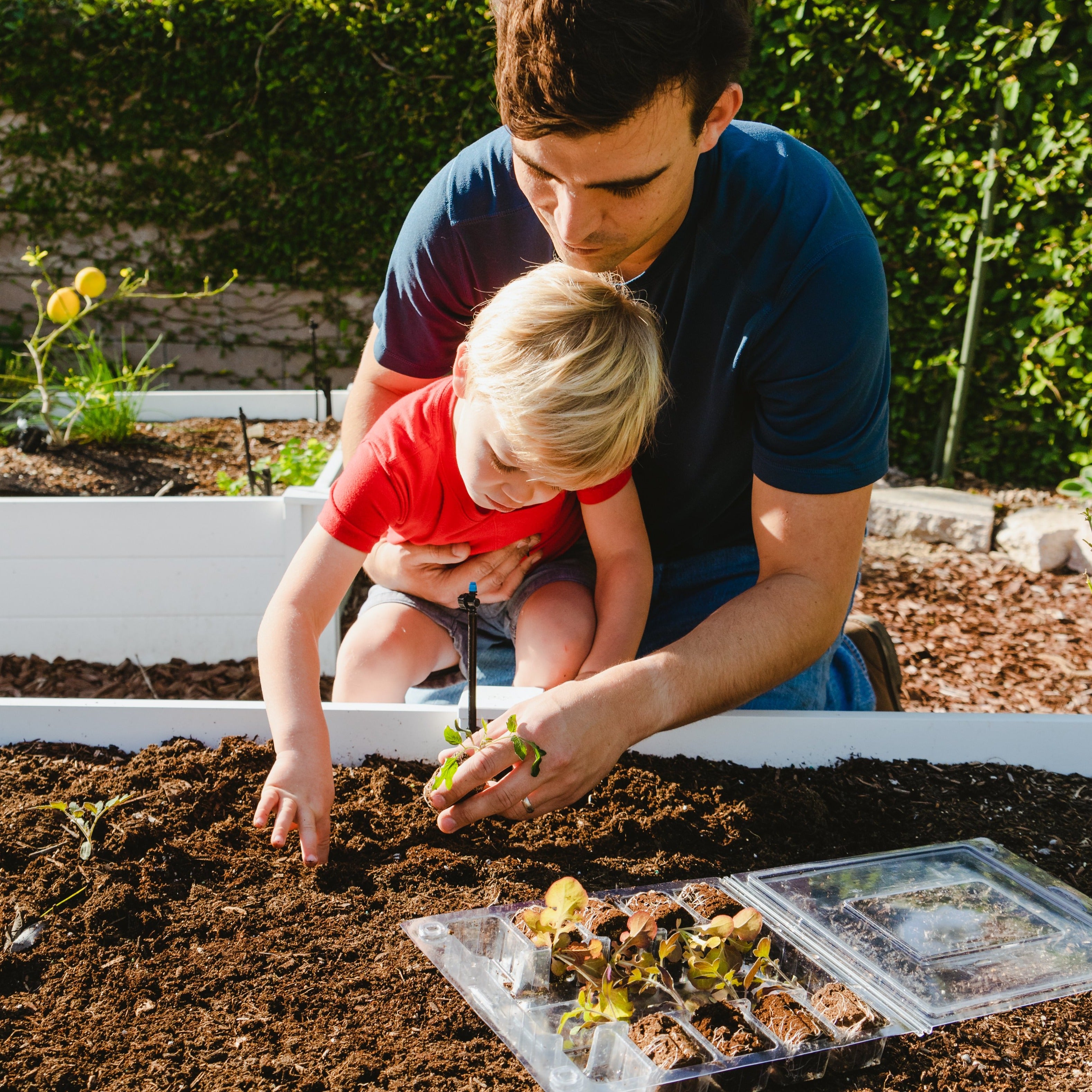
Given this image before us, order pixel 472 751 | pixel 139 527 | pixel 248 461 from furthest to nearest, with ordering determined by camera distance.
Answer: pixel 248 461, pixel 139 527, pixel 472 751

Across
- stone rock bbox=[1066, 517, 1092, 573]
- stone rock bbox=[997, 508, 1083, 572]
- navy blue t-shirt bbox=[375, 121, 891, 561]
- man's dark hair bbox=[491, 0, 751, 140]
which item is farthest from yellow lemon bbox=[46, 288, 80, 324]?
stone rock bbox=[1066, 517, 1092, 573]

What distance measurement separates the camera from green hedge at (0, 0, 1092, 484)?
14.4ft

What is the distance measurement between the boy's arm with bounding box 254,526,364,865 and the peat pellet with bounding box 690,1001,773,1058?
1.84 ft

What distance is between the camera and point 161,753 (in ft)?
5.07

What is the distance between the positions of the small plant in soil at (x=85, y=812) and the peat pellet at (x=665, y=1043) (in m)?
0.79

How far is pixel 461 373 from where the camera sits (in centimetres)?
173

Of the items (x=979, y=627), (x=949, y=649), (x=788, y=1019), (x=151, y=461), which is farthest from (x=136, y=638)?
(x=979, y=627)

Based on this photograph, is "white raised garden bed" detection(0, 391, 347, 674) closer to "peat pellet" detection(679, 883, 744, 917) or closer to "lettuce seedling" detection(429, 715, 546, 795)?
"lettuce seedling" detection(429, 715, 546, 795)

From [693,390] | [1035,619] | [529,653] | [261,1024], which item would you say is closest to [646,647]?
[529,653]

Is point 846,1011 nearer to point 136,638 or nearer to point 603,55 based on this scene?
point 603,55

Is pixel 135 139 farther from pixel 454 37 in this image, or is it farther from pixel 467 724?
pixel 467 724

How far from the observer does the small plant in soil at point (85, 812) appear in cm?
131

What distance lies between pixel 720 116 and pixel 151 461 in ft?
9.23

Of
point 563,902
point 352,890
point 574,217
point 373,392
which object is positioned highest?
point 574,217
